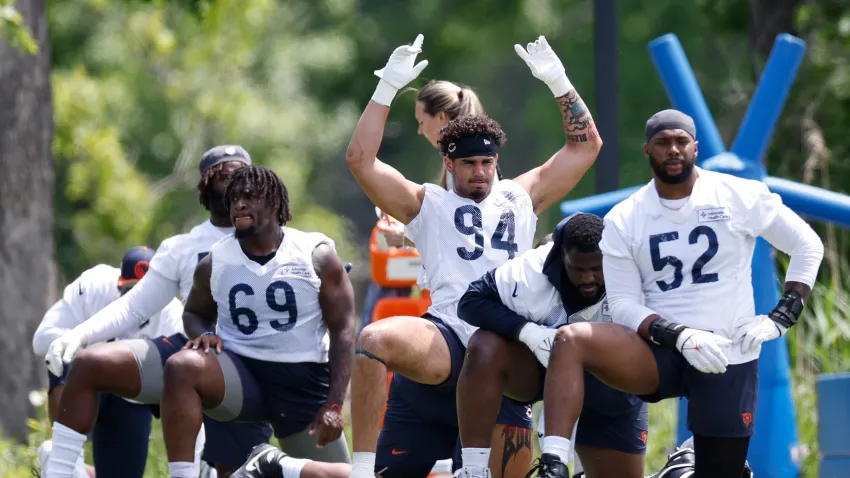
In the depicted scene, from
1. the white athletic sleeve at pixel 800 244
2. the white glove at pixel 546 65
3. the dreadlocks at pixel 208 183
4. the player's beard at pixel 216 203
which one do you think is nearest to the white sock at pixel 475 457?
the white athletic sleeve at pixel 800 244

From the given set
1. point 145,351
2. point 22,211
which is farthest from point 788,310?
point 22,211

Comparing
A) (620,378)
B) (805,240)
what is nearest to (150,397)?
(620,378)

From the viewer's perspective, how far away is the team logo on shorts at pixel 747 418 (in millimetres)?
5582

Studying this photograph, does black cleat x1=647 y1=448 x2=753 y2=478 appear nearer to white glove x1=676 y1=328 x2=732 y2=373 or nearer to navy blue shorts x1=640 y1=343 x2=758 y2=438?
navy blue shorts x1=640 y1=343 x2=758 y2=438

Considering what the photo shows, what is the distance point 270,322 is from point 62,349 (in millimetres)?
1160

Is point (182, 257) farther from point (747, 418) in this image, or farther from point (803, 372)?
A: point (803, 372)

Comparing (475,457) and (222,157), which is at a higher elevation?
(222,157)

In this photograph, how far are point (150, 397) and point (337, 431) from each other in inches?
35.7

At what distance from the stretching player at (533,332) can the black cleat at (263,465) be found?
1.31 meters

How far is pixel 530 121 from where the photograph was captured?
2812cm

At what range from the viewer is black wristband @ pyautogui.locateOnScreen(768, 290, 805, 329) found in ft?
18.5

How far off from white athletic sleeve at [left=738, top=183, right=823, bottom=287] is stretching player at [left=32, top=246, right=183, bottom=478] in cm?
329

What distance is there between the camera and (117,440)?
7.59 meters

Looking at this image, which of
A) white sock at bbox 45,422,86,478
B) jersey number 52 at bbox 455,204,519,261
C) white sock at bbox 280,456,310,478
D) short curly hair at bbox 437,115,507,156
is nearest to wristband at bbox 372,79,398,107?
short curly hair at bbox 437,115,507,156
